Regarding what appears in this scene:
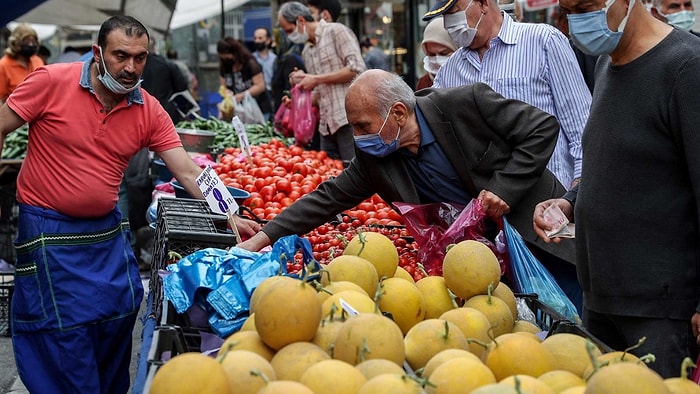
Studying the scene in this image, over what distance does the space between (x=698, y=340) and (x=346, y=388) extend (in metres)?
1.24

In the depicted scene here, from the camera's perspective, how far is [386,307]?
2957 mm

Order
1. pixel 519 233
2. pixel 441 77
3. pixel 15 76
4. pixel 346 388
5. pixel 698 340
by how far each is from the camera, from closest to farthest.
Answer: pixel 346 388 → pixel 698 340 → pixel 519 233 → pixel 441 77 → pixel 15 76

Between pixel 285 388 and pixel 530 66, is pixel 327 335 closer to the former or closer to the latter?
pixel 285 388

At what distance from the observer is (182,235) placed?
395cm

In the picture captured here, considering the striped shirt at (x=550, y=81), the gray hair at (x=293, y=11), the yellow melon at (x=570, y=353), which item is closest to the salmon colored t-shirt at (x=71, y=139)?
the striped shirt at (x=550, y=81)

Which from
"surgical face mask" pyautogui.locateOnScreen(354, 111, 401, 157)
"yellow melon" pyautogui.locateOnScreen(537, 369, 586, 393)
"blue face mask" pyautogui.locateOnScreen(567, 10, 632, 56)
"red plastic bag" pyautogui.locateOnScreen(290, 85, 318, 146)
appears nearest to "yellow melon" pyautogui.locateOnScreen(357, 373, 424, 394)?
"yellow melon" pyautogui.locateOnScreen(537, 369, 586, 393)

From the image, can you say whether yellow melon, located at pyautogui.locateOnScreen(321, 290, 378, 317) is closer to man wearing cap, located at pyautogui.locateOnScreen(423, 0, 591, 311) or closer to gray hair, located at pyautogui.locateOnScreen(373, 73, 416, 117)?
gray hair, located at pyautogui.locateOnScreen(373, 73, 416, 117)

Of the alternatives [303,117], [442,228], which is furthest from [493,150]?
[303,117]

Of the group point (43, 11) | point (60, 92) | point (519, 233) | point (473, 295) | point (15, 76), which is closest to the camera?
point (473, 295)

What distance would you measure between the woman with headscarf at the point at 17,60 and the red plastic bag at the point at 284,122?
2.93 m

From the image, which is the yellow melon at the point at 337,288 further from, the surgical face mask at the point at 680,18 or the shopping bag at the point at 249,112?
the shopping bag at the point at 249,112

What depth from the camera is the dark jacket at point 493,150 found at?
4.06 metres

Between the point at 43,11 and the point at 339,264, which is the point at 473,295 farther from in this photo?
the point at 43,11

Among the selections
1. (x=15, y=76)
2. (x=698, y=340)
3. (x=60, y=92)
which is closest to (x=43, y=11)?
(x=15, y=76)
